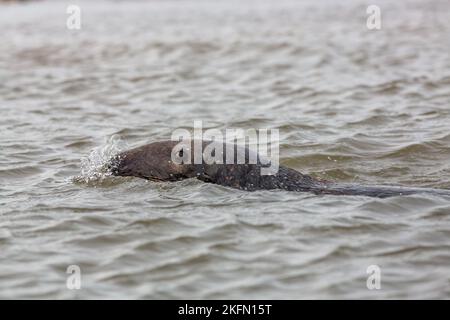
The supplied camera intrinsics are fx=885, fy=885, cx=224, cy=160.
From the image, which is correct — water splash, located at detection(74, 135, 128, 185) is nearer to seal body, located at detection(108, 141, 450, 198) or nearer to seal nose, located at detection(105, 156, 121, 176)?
seal nose, located at detection(105, 156, 121, 176)

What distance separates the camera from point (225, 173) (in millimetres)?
7246

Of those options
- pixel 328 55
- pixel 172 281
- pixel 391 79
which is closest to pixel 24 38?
pixel 328 55

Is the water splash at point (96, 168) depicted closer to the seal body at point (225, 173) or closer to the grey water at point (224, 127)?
the grey water at point (224, 127)

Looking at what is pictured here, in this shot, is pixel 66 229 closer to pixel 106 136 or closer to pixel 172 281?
pixel 172 281

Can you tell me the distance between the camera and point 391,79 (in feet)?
42.5

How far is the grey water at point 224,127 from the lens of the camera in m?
5.73

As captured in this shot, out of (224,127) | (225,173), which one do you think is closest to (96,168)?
(225,173)

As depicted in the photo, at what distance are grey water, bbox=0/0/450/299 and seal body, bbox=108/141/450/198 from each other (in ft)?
0.34

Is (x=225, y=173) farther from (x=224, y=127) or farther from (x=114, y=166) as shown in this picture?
(x=224, y=127)

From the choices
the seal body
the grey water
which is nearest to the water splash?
the grey water

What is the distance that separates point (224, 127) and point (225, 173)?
3198 mm

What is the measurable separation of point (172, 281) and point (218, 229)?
963 millimetres

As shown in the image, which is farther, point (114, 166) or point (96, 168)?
point (96, 168)

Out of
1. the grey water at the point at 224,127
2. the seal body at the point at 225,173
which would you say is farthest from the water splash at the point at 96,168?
the seal body at the point at 225,173
